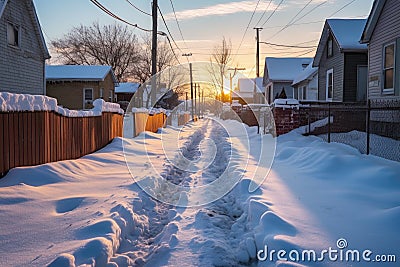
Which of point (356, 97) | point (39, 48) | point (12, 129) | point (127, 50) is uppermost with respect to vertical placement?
point (127, 50)

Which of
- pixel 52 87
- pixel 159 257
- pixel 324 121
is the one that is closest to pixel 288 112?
pixel 324 121

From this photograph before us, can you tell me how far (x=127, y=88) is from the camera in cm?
5459

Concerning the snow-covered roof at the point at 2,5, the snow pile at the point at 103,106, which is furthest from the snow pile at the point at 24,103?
the snow-covered roof at the point at 2,5

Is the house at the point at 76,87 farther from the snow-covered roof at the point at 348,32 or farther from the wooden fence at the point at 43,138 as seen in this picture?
the wooden fence at the point at 43,138

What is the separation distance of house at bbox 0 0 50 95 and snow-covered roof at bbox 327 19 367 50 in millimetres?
14506

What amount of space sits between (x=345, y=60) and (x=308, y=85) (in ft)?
31.2

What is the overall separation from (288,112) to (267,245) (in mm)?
11525

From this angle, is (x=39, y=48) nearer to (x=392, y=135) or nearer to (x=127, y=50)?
(x=392, y=135)

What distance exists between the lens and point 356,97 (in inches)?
766

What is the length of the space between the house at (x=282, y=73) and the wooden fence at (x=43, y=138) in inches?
1130

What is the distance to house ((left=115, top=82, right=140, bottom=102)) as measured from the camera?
5369cm

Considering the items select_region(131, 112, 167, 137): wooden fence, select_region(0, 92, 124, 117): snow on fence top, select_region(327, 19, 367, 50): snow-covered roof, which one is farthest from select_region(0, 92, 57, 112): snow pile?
select_region(327, 19, 367, 50): snow-covered roof

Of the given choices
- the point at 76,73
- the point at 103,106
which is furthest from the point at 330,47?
the point at 76,73

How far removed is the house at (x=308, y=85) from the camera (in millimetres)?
26797
